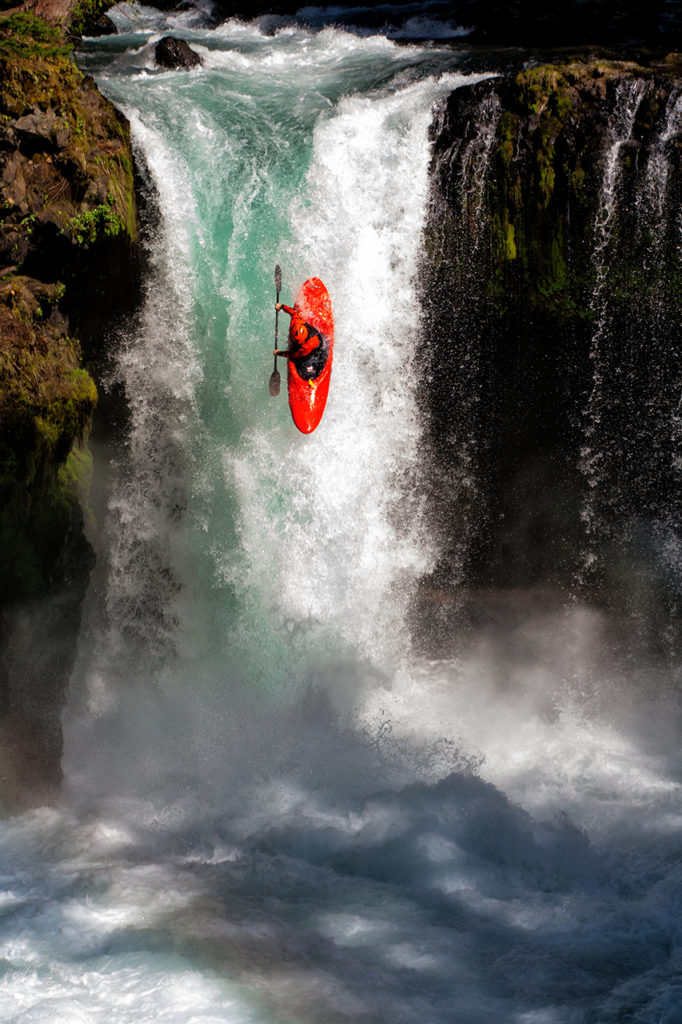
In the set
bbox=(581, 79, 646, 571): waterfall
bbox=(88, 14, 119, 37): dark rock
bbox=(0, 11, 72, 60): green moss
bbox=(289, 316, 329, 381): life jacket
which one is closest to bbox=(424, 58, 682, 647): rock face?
bbox=(581, 79, 646, 571): waterfall

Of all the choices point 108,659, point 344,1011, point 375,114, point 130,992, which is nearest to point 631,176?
point 375,114

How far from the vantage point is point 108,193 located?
24.3 feet

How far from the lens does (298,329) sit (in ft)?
25.1

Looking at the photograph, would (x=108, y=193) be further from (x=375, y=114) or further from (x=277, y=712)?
(x=277, y=712)

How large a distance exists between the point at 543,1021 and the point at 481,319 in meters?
6.42

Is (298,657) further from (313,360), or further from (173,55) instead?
(173,55)

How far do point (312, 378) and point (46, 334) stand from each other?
7.99 feet

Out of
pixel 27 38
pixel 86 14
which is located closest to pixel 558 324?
pixel 27 38

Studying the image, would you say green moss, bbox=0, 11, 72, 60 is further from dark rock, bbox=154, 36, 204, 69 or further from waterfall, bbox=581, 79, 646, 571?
waterfall, bbox=581, 79, 646, 571

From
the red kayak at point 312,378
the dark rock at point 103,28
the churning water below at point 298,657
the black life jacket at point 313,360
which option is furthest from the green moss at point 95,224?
the dark rock at point 103,28

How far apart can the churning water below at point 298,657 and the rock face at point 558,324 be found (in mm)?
585

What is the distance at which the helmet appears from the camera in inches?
300

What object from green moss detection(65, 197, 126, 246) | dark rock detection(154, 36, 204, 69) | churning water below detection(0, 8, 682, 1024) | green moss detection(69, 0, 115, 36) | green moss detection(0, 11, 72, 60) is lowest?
churning water below detection(0, 8, 682, 1024)

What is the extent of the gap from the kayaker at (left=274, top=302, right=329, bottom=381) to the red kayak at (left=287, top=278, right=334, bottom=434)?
4 centimetres
